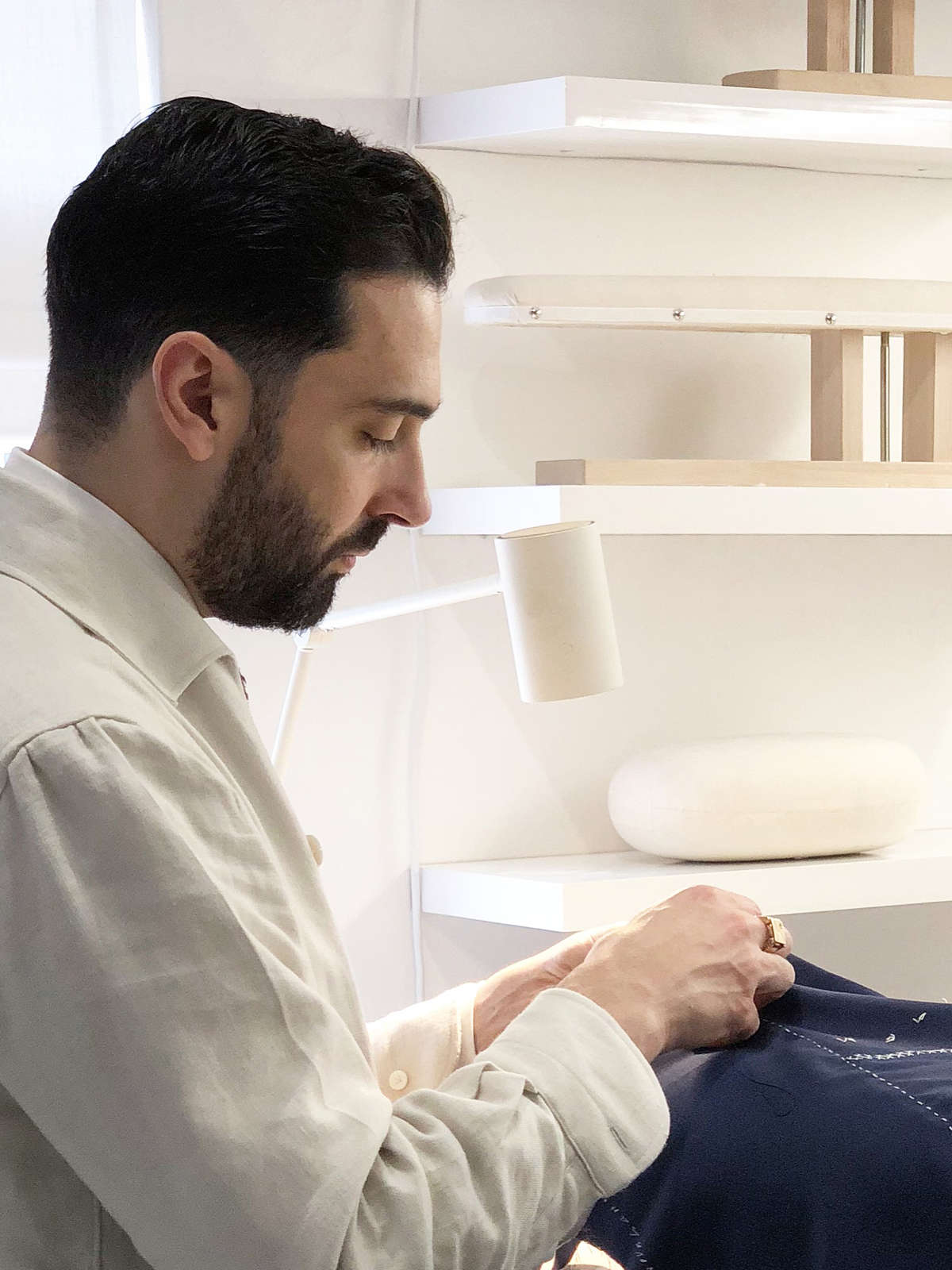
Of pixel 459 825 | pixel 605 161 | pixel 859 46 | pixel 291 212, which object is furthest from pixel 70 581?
pixel 859 46

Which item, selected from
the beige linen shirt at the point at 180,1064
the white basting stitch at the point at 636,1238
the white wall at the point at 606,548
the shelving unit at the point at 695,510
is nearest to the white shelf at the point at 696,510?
the shelving unit at the point at 695,510

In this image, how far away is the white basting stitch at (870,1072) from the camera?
0.79 meters

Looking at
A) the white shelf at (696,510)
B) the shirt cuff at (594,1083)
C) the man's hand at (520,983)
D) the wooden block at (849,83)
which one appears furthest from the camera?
the wooden block at (849,83)

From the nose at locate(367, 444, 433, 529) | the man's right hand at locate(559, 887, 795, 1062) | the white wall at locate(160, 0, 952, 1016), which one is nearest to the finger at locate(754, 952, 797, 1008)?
the man's right hand at locate(559, 887, 795, 1062)

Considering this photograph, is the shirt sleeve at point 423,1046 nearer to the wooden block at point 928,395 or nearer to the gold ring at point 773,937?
the gold ring at point 773,937

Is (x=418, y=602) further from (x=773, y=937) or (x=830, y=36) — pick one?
(x=830, y=36)

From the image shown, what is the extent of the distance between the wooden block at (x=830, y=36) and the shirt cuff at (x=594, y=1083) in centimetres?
118

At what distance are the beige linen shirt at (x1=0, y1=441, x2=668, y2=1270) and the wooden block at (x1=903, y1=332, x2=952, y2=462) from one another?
1052 millimetres

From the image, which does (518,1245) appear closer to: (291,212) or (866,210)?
(291,212)

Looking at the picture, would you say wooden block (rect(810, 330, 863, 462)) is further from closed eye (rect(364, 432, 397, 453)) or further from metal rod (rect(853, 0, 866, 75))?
closed eye (rect(364, 432, 397, 453))

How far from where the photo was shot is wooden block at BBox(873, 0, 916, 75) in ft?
5.39

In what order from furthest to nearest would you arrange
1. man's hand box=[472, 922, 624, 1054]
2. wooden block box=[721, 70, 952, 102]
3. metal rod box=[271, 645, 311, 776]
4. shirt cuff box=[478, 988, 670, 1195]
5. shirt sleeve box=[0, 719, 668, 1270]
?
wooden block box=[721, 70, 952, 102] < metal rod box=[271, 645, 311, 776] < man's hand box=[472, 922, 624, 1054] < shirt cuff box=[478, 988, 670, 1195] < shirt sleeve box=[0, 719, 668, 1270]

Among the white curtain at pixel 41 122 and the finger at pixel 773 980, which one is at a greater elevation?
the white curtain at pixel 41 122

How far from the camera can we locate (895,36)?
5.40 ft
